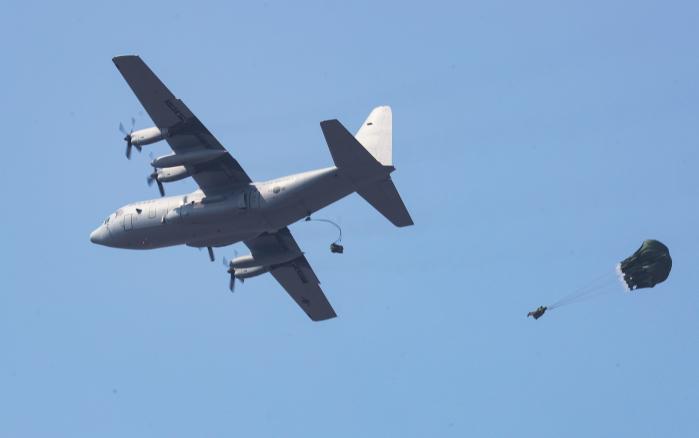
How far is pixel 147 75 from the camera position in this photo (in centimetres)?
4019

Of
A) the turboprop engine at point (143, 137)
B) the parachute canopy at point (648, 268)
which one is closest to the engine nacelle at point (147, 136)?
the turboprop engine at point (143, 137)

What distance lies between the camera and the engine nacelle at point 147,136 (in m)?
42.4

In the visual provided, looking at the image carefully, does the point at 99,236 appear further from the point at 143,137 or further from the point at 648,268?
the point at 648,268

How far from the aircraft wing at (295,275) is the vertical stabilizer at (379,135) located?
5.65 m

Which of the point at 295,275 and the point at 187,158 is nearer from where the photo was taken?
the point at 187,158

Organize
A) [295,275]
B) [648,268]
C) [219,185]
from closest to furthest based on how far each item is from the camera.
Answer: [648,268], [219,185], [295,275]

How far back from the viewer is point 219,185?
1706 inches

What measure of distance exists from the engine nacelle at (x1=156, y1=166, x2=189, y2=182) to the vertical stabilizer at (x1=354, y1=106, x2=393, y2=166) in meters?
6.14

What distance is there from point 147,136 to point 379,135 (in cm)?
794

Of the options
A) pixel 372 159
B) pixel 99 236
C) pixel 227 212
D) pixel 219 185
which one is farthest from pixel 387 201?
pixel 99 236

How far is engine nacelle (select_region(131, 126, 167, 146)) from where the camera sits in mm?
42375

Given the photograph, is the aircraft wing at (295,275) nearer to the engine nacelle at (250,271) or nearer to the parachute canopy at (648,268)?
the engine nacelle at (250,271)

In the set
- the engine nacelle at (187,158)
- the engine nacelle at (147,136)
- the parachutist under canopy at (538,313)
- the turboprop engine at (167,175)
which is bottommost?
the parachutist under canopy at (538,313)

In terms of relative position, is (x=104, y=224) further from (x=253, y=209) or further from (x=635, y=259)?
(x=635, y=259)
